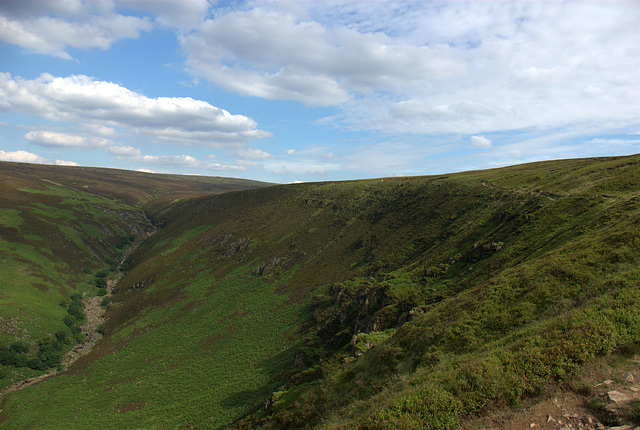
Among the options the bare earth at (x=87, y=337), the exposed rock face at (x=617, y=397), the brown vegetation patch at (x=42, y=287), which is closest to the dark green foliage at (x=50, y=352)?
the bare earth at (x=87, y=337)

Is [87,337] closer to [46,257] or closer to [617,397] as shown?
[46,257]

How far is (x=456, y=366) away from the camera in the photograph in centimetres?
1431

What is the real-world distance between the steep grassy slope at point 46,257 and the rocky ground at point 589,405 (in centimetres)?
7694

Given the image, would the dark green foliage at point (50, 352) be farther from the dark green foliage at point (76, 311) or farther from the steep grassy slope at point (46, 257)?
the dark green foliage at point (76, 311)

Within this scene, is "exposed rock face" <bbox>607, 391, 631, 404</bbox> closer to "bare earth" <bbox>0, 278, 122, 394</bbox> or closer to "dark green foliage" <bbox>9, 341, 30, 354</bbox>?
"bare earth" <bbox>0, 278, 122, 394</bbox>

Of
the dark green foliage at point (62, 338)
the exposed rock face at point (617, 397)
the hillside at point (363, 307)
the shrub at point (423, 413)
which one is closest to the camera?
the exposed rock face at point (617, 397)

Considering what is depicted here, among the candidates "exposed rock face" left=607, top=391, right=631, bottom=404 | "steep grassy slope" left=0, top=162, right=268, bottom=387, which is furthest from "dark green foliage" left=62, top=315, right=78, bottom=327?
"exposed rock face" left=607, top=391, right=631, bottom=404

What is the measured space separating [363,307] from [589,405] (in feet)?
98.5

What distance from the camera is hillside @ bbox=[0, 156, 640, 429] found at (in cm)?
1277

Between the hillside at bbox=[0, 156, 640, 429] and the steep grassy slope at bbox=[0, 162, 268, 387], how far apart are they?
1277 mm

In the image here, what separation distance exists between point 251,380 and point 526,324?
37.2 metres

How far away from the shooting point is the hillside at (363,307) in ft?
41.9

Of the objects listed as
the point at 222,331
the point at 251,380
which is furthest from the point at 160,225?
the point at 251,380

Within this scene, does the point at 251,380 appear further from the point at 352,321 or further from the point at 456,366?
the point at 456,366
